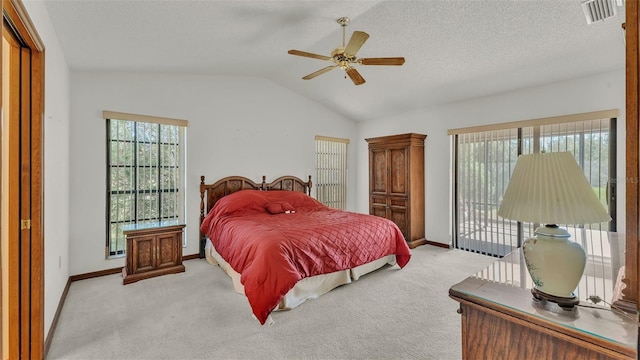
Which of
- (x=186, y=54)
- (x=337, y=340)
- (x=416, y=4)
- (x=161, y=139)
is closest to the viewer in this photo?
(x=337, y=340)

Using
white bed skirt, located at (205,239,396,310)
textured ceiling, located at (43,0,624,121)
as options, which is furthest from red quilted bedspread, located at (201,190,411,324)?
textured ceiling, located at (43,0,624,121)

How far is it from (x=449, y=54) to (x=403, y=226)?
9.13 ft

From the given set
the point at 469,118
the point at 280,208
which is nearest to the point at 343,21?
the point at 280,208

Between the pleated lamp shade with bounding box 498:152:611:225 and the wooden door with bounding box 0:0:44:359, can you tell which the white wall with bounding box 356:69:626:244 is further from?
the wooden door with bounding box 0:0:44:359

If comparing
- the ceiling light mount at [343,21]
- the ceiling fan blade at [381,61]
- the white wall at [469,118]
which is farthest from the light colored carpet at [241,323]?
the ceiling light mount at [343,21]

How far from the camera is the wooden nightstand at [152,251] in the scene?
3471 mm

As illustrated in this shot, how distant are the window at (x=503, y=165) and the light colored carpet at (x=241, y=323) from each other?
4.76ft

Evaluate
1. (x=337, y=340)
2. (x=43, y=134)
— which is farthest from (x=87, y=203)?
(x=337, y=340)

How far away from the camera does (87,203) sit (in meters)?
3.64

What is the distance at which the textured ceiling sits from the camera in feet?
8.41

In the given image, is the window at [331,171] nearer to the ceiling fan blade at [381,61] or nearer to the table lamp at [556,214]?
the ceiling fan blade at [381,61]

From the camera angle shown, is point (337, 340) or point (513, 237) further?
point (513, 237)

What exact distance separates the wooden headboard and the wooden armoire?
5.04 feet

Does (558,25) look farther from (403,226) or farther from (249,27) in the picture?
(403,226)
